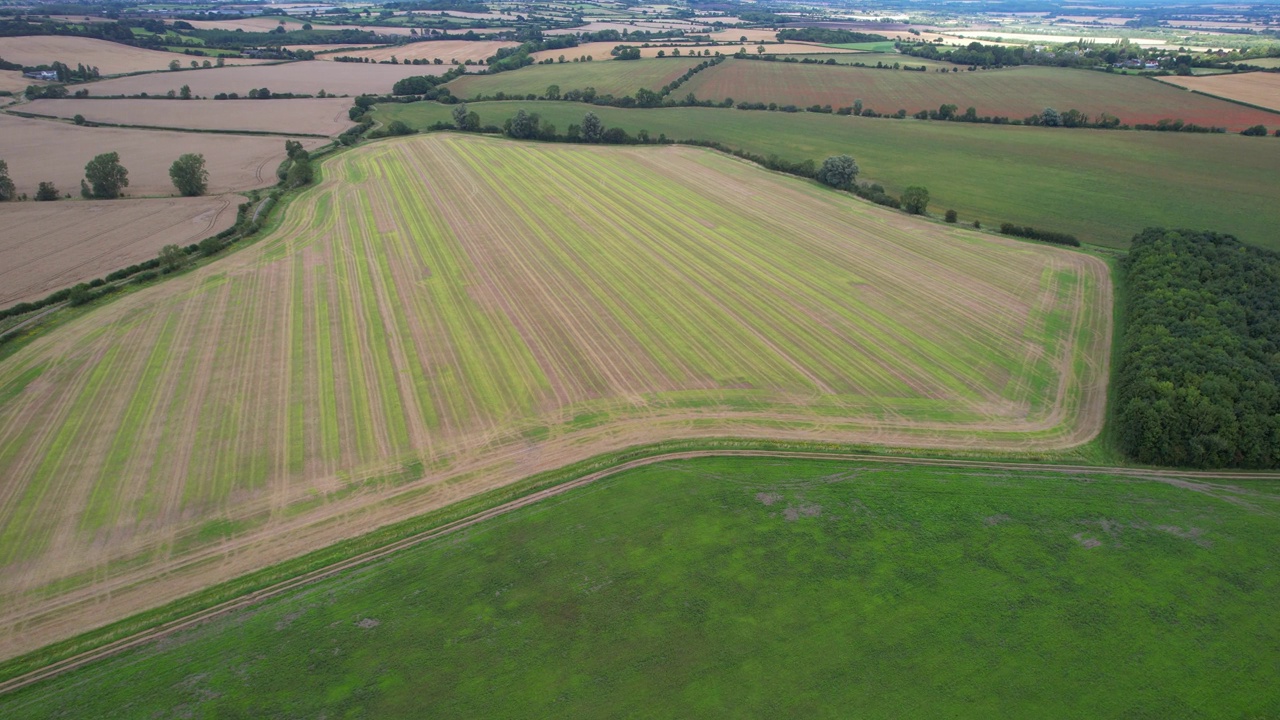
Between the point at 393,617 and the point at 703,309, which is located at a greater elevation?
the point at 703,309

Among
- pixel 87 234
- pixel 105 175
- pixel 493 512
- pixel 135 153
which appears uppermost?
pixel 135 153

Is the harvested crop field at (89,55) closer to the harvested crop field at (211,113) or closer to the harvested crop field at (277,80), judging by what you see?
the harvested crop field at (277,80)

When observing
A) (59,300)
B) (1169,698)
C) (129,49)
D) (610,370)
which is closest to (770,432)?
(610,370)

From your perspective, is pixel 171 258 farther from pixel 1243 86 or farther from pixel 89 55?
pixel 1243 86

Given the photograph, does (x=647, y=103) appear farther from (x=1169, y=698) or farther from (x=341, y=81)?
(x=1169, y=698)

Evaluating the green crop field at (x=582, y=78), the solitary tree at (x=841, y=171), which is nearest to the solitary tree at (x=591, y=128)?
the green crop field at (x=582, y=78)

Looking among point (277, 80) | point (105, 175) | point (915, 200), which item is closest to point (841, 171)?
point (915, 200)
